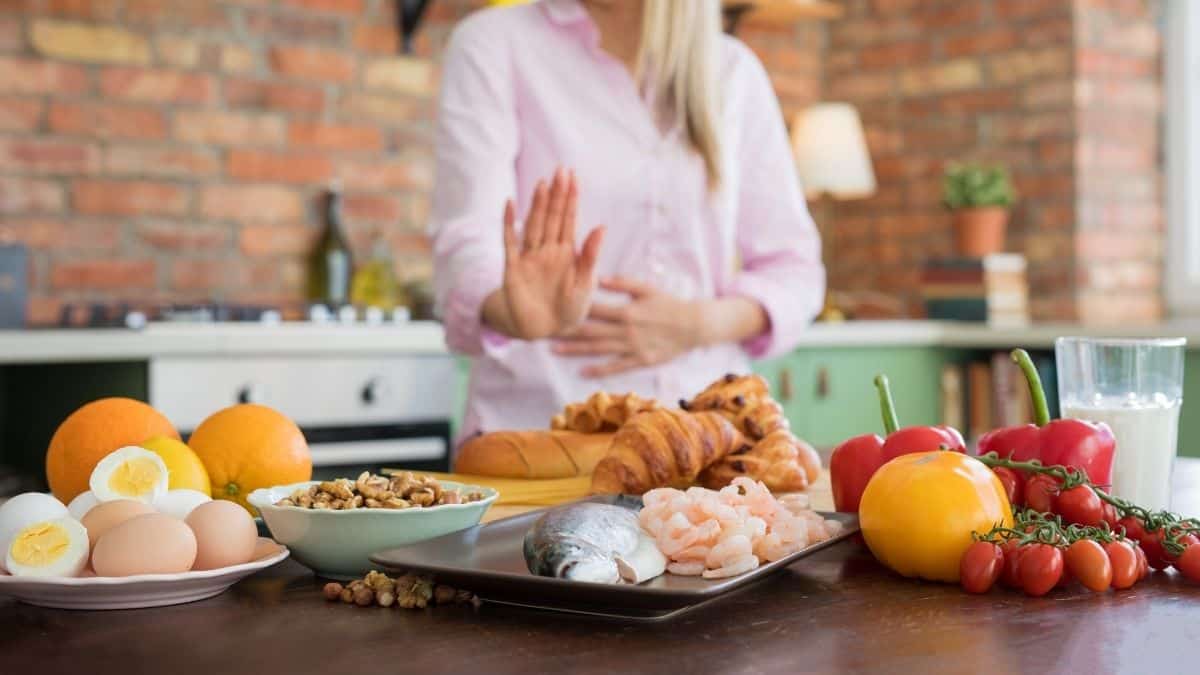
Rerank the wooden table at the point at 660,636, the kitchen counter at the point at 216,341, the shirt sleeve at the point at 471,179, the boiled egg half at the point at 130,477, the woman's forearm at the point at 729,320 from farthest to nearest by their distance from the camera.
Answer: the kitchen counter at the point at 216,341, the woman's forearm at the point at 729,320, the shirt sleeve at the point at 471,179, the boiled egg half at the point at 130,477, the wooden table at the point at 660,636

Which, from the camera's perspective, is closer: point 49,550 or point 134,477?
point 49,550

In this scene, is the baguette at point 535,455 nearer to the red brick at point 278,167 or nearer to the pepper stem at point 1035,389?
the pepper stem at point 1035,389

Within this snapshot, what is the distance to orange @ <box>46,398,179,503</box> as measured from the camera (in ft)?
3.51

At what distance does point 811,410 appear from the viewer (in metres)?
3.46

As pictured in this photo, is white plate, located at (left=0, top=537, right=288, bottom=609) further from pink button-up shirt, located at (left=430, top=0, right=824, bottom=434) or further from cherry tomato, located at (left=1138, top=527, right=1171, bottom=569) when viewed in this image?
pink button-up shirt, located at (left=430, top=0, right=824, bottom=434)

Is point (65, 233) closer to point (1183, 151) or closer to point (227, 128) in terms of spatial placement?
point (227, 128)

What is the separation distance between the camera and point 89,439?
1.07 m

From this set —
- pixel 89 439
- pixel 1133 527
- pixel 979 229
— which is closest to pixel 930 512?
pixel 1133 527

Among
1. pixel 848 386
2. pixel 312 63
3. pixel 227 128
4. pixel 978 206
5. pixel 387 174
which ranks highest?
pixel 312 63

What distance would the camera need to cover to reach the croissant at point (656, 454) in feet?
3.87

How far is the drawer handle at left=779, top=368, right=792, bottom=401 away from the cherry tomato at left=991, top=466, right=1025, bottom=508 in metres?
2.37

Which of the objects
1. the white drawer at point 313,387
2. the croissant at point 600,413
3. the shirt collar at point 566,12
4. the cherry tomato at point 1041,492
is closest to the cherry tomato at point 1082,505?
the cherry tomato at point 1041,492

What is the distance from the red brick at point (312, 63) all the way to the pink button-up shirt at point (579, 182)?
1688 mm

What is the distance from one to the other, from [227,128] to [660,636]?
2907 millimetres
